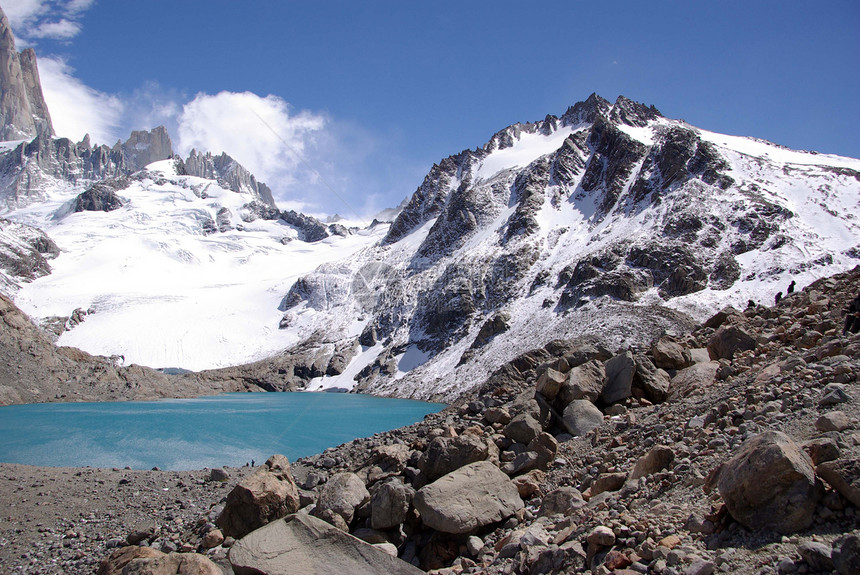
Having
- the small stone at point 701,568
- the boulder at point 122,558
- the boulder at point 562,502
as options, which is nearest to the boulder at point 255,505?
the boulder at point 122,558

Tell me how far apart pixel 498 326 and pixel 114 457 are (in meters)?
47.3

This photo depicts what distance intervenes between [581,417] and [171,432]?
29574 millimetres

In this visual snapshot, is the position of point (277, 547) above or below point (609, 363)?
below

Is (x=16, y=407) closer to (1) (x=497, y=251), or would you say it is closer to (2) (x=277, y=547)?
(2) (x=277, y=547)

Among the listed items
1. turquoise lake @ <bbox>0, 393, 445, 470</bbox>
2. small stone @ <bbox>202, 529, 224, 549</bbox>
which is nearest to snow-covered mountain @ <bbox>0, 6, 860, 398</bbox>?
turquoise lake @ <bbox>0, 393, 445, 470</bbox>

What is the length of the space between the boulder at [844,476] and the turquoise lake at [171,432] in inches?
896

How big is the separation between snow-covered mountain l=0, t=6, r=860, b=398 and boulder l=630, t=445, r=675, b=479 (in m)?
36.4

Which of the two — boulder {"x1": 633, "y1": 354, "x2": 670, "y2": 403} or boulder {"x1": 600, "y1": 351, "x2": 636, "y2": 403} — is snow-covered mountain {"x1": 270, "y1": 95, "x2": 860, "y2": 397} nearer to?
boulder {"x1": 633, "y1": 354, "x2": 670, "y2": 403}

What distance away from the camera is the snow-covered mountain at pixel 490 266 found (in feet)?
169

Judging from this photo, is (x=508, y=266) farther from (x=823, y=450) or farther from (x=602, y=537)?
(x=823, y=450)

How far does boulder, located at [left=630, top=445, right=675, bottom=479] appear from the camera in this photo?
7205 mm

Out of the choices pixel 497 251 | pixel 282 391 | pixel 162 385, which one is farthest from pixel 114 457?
pixel 497 251

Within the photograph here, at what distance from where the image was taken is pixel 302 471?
14.6 metres

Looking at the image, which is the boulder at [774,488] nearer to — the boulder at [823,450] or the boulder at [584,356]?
the boulder at [823,450]
